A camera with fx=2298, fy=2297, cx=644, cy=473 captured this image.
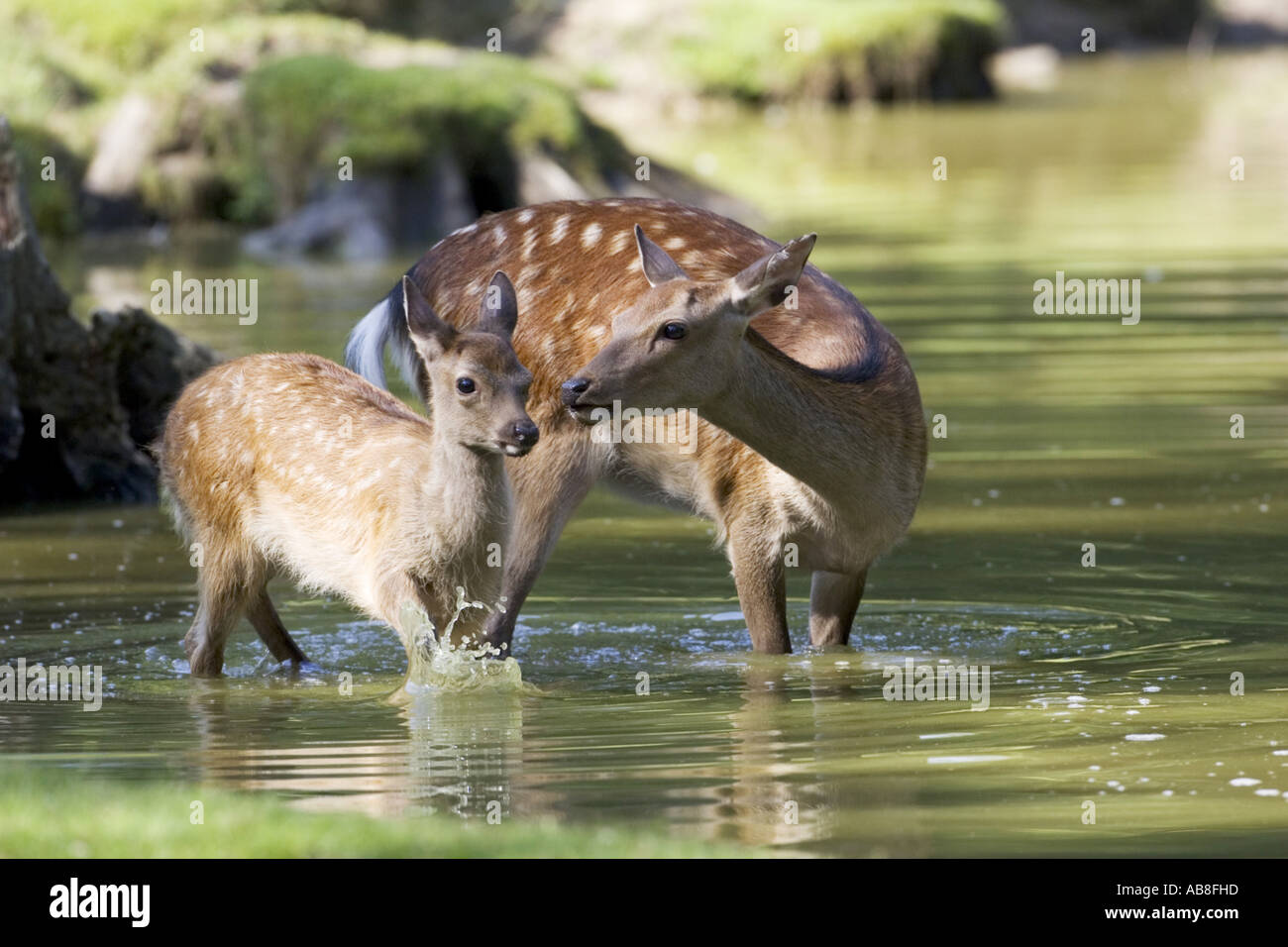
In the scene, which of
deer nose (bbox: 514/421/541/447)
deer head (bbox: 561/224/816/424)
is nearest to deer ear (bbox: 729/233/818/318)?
deer head (bbox: 561/224/816/424)

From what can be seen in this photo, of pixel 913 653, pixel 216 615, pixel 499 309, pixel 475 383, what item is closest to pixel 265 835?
pixel 475 383

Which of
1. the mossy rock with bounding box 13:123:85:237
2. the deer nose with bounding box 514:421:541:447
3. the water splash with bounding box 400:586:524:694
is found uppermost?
the mossy rock with bounding box 13:123:85:237

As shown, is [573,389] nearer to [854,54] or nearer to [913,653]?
[913,653]

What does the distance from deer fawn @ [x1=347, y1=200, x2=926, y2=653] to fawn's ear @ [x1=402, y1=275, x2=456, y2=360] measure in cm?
57

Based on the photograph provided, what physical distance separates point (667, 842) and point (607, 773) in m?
0.90

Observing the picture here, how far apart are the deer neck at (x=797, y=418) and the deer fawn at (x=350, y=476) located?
0.84 meters

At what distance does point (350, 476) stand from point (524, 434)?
1.12 meters

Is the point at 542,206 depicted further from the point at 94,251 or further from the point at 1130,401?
the point at 94,251

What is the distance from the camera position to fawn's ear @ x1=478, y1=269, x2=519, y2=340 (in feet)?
24.6

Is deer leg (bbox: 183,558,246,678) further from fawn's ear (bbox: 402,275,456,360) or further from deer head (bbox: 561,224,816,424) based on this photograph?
deer head (bbox: 561,224,816,424)

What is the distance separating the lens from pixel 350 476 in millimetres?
7953

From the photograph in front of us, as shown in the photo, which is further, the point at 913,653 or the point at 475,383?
the point at 913,653
